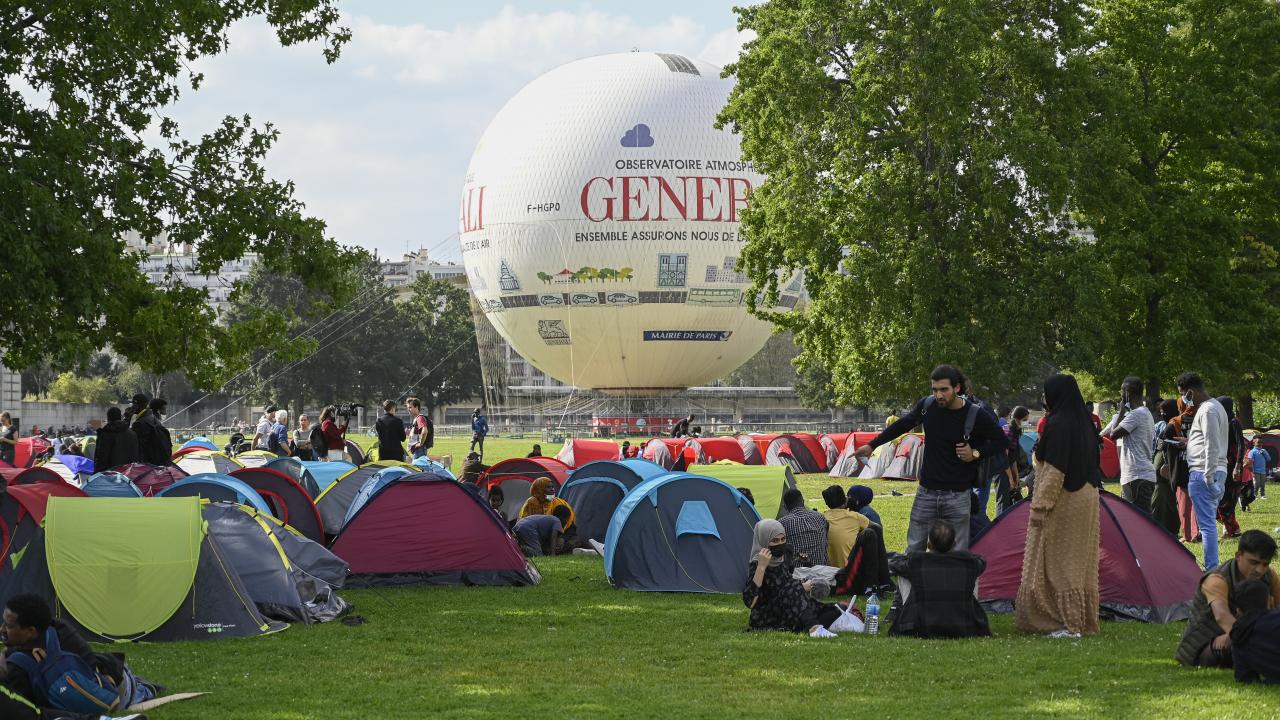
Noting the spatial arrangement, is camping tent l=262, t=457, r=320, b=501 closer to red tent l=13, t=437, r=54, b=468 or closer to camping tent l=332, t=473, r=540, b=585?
camping tent l=332, t=473, r=540, b=585

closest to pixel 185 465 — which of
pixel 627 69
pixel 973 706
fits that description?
pixel 973 706

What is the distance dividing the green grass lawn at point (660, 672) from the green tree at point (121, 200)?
3516 mm

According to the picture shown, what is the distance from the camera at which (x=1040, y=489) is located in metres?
10.7

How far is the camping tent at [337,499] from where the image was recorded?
700 inches

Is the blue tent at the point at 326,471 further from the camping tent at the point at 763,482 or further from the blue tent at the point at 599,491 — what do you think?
the camping tent at the point at 763,482

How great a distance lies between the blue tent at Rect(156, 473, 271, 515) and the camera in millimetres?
15570

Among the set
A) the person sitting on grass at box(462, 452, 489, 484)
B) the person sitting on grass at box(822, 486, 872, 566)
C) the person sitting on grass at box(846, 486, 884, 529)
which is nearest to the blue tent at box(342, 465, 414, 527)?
the person sitting on grass at box(462, 452, 489, 484)

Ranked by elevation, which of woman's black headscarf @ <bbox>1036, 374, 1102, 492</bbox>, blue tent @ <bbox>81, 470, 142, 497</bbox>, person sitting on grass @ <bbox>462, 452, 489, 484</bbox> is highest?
woman's black headscarf @ <bbox>1036, 374, 1102, 492</bbox>

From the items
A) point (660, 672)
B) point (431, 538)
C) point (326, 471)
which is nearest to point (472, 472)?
point (326, 471)

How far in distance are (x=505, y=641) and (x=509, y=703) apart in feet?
8.38

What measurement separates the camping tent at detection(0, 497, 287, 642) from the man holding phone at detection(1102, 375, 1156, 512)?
943cm

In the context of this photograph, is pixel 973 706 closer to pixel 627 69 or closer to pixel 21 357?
pixel 21 357

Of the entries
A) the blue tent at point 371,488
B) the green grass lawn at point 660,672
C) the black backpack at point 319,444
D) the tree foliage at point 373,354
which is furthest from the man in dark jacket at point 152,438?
the tree foliage at point 373,354

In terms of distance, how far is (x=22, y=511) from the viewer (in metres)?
14.7
